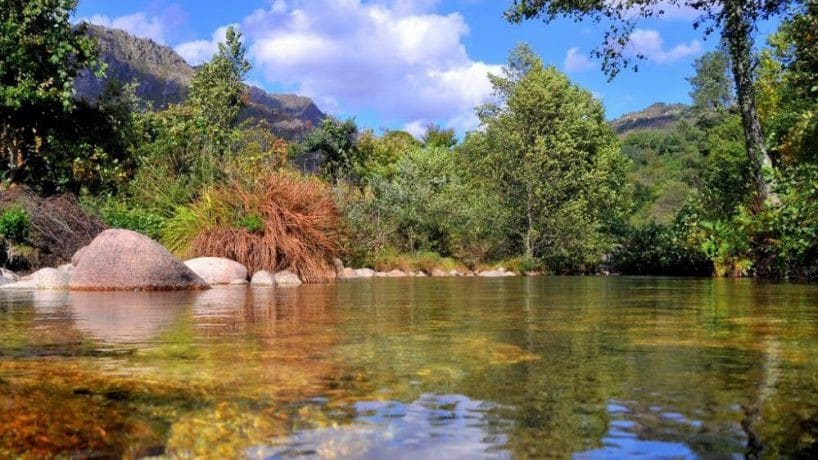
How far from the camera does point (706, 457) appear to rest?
1175 mm

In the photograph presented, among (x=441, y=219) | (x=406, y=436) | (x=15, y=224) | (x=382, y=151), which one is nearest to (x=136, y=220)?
(x=15, y=224)

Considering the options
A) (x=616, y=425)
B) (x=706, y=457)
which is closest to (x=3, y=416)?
(x=616, y=425)

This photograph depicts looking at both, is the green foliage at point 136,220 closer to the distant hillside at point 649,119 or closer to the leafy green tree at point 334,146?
the leafy green tree at point 334,146

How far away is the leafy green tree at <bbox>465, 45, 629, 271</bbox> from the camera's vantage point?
2939 cm

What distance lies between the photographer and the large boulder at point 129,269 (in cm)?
925

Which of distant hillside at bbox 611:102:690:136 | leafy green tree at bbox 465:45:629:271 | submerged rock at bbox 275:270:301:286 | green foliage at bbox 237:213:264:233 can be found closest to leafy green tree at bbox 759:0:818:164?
submerged rock at bbox 275:270:301:286

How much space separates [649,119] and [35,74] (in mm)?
100238

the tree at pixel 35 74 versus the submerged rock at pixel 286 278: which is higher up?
the tree at pixel 35 74

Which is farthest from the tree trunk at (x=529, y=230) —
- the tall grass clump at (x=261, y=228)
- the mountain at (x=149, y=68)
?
the mountain at (x=149, y=68)

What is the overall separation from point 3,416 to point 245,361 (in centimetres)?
96

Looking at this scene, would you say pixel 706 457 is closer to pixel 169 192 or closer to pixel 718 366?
pixel 718 366

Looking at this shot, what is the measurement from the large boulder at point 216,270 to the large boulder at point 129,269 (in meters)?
1.76

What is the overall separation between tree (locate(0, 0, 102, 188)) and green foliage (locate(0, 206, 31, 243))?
4322mm

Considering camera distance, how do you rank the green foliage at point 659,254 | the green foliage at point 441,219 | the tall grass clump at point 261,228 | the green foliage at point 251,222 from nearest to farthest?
the tall grass clump at point 261,228, the green foliage at point 251,222, the green foliage at point 659,254, the green foliage at point 441,219
